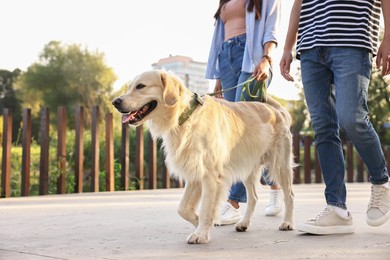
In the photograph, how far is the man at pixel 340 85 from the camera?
11.0 ft

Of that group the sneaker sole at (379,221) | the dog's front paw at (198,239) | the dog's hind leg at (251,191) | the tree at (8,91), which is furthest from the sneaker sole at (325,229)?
the tree at (8,91)

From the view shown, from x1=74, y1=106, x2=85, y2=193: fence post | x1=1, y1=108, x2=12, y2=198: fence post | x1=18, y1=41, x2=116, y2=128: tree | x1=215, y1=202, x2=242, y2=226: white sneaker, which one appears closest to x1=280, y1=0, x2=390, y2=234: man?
x1=215, y1=202, x2=242, y2=226: white sneaker

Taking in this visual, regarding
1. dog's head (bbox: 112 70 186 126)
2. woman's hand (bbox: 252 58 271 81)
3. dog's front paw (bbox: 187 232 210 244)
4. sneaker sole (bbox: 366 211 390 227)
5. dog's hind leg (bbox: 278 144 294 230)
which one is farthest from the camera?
woman's hand (bbox: 252 58 271 81)

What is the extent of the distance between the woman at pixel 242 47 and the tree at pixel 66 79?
93.1 feet

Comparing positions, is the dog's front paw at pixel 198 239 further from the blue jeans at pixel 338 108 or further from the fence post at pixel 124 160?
the fence post at pixel 124 160

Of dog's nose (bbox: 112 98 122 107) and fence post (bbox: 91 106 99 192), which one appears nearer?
dog's nose (bbox: 112 98 122 107)

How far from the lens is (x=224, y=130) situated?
3699 mm

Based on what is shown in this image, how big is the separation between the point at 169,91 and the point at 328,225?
1.42m

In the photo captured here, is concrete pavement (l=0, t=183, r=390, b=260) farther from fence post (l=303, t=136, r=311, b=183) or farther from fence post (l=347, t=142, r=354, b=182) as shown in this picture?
fence post (l=347, t=142, r=354, b=182)

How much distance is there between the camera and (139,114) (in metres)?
3.60

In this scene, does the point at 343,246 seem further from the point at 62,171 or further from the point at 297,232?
the point at 62,171

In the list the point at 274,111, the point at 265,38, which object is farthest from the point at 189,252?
the point at 265,38

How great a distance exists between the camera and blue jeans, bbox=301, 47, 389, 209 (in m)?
3.35

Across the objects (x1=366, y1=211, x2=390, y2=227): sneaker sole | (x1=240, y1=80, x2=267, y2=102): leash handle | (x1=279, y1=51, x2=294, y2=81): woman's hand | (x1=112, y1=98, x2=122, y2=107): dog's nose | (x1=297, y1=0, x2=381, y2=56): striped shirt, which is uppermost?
(x1=297, y1=0, x2=381, y2=56): striped shirt
